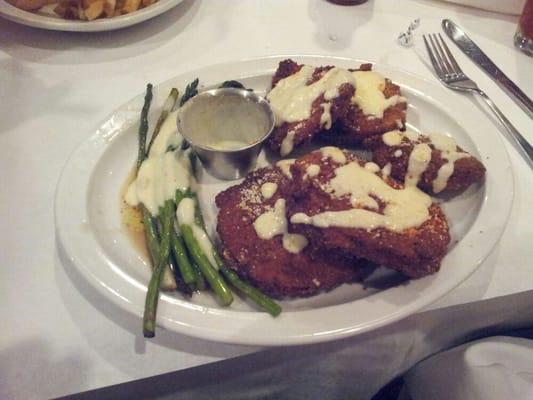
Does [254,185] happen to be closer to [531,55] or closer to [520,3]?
[531,55]

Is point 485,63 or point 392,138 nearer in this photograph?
point 392,138

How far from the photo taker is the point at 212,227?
1713 mm

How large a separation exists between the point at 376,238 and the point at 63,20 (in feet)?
6.05

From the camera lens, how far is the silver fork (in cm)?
192

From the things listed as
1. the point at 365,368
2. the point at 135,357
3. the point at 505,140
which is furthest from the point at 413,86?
the point at 135,357

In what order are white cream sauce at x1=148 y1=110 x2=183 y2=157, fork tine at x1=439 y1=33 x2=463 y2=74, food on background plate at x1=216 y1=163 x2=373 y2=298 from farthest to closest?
fork tine at x1=439 y1=33 x2=463 y2=74, white cream sauce at x1=148 y1=110 x2=183 y2=157, food on background plate at x1=216 y1=163 x2=373 y2=298

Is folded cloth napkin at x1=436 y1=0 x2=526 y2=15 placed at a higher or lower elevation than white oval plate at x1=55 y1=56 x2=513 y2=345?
higher

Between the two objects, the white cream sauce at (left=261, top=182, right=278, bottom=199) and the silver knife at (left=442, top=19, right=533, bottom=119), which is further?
the silver knife at (left=442, top=19, right=533, bottom=119)

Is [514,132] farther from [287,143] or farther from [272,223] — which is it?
[272,223]

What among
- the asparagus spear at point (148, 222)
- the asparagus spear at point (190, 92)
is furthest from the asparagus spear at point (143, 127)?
the asparagus spear at point (190, 92)

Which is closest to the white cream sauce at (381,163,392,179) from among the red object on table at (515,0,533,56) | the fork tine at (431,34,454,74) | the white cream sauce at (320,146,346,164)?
the white cream sauce at (320,146,346,164)

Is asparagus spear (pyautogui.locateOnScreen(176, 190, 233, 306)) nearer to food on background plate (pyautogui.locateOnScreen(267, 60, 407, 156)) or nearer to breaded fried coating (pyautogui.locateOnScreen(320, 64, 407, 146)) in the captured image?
food on background plate (pyautogui.locateOnScreen(267, 60, 407, 156))

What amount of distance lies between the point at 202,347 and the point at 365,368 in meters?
0.53

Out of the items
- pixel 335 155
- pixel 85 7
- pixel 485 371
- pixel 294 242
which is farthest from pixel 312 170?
pixel 85 7
